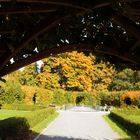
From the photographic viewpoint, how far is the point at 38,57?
7.89 metres

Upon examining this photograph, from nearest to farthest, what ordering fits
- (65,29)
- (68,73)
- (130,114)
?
(65,29), (130,114), (68,73)

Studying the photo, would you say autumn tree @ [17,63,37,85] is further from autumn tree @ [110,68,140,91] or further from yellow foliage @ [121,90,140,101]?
yellow foliage @ [121,90,140,101]

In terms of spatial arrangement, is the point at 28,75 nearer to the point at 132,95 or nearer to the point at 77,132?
the point at 132,95

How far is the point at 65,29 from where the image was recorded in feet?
25.3

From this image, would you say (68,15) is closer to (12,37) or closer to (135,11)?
(135,11)

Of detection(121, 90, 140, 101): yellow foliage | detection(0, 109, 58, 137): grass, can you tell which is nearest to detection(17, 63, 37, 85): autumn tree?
detection(121, 90, 140, 101): yellow foliage

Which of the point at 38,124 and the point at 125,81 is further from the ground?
the point at 125,81

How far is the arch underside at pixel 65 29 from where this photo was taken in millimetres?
6055

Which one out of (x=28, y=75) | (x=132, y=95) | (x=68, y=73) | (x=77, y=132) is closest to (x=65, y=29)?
(x=77, y=132)

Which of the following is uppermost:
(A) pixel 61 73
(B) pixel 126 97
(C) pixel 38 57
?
(A) pixel 61 73

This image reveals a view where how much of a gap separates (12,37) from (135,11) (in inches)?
89.0

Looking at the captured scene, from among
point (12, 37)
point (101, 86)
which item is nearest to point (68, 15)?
point (12, 37)

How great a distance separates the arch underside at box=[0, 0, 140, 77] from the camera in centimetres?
605

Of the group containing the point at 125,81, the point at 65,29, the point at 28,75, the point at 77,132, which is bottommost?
the point at 77,132
